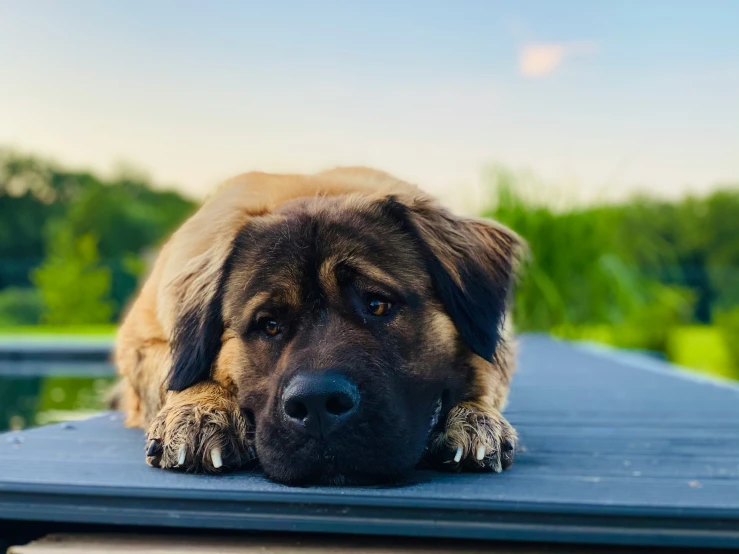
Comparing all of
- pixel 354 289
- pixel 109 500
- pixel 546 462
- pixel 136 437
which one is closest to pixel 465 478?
pixel 546 462

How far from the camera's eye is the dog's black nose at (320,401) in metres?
2.64

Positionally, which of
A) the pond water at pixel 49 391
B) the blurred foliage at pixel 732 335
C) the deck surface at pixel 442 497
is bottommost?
the pond water at pixel 49 391

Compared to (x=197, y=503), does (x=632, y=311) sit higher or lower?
lower

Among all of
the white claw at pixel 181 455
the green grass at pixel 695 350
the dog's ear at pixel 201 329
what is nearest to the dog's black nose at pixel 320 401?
the white claw at pixel 181 455

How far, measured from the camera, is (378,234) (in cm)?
323

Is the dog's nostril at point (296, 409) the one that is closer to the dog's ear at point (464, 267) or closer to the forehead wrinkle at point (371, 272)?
the forehead wrinkle at point (371, 272)

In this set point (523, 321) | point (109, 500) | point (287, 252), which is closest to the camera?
point (109, 500)

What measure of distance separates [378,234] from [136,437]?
5.28 feet

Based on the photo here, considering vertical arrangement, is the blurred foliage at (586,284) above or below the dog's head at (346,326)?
below

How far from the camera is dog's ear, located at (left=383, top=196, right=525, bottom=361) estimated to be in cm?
324

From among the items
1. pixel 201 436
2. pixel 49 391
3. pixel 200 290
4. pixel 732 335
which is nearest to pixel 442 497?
pixel 201 436

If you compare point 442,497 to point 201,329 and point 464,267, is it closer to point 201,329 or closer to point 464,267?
point 464,267

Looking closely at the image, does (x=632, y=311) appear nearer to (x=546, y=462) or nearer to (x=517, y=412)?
(x=517, y=412)

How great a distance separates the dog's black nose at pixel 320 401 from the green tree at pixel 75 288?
25292mm
